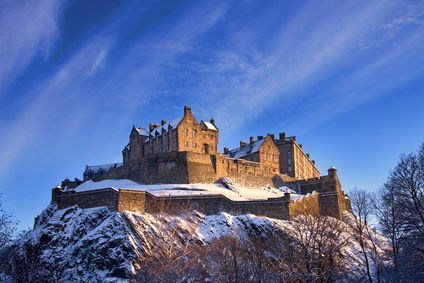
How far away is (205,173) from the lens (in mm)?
61156

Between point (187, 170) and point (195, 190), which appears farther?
point (187, 170)

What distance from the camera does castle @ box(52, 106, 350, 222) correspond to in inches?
1906

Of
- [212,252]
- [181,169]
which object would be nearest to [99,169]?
[181,169]

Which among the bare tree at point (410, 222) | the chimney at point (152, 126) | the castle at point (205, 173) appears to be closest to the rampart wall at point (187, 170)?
the castle at point (205, 173)

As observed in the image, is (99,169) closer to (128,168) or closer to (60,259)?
(128,168)

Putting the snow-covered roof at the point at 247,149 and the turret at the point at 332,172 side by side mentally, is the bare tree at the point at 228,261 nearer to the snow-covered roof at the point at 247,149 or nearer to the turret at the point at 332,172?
the turret at the point at 332,172

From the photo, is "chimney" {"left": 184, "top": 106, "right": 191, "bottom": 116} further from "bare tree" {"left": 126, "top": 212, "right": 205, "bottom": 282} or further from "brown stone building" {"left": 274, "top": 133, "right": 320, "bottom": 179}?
"bare tree" {"left": 126, "top": 212, "right": 205, "bottom": 282}

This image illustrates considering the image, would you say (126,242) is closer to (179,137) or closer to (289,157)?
(179,137)

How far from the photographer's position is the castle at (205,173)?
4841cm

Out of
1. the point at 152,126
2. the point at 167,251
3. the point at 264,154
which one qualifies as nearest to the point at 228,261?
the point at 167,251

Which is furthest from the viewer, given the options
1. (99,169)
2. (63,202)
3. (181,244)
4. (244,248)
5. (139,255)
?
(99,169)

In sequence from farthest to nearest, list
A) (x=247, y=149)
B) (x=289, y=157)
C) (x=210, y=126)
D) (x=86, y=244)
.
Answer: (x=289, y=157) → (x=247, y=149) → (x=210, y=126) → (x=86, y=244)

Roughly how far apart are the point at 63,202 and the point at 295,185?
38300 millimetres

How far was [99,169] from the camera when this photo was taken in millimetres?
85688
